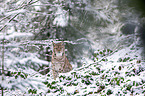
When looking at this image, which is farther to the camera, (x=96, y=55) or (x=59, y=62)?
(x=96, y=55)

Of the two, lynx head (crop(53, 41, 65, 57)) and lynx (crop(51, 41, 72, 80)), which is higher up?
lynx head (crop(53, 41, 65, 57))

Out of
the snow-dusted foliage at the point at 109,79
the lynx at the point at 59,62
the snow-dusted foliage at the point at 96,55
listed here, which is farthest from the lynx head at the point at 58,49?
the snow-dusted foliage at the point at 109,79

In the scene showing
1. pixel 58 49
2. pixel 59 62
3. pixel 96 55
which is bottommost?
pixel 59 62

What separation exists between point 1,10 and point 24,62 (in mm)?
998

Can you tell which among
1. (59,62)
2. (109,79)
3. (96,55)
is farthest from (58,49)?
(109,79)

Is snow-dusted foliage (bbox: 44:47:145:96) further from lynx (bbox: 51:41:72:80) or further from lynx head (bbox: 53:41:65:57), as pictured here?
lynx head (bbox: 53:41:65:57)

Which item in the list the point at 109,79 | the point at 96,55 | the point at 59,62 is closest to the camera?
the point at 109,79

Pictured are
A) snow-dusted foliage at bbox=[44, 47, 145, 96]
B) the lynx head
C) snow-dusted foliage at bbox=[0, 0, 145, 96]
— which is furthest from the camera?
the lynx head

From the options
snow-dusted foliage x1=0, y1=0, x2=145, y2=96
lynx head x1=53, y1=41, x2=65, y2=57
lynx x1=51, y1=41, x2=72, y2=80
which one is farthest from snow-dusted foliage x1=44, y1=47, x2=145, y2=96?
lynx head x1=53, y1=41, x2=65, y2=57

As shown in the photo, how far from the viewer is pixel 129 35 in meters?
3.49

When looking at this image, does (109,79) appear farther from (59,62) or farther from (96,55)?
(59,62)

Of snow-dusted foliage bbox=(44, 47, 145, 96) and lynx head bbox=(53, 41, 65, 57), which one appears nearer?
snow-dusted foliage bbox=(44, 47, 145, 96)

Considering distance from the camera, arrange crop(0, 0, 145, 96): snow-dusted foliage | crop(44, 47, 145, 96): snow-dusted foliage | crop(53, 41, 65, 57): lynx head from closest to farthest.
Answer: crop(0, 0, 145, 96): snow-dusted foliage → crop(44, 47, 145, 96): snow-dusted foliage → crop(53, 41, 65, 57): lynx head

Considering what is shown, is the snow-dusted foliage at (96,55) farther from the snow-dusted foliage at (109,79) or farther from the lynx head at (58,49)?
the lynx head at (58,49)
